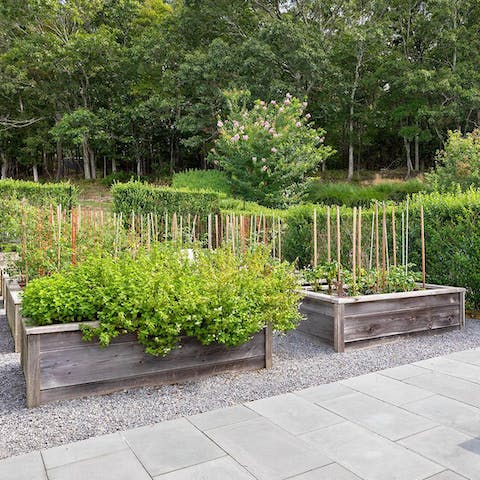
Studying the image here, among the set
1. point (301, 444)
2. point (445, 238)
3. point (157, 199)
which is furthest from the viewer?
point (157, 199)

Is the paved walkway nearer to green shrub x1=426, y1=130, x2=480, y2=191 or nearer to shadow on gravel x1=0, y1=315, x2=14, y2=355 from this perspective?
shadow on gravel x1=0, y1=315, x2=14, y2=355

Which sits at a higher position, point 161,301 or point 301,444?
point 161,301

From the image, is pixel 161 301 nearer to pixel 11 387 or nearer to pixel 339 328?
pixel 11 387

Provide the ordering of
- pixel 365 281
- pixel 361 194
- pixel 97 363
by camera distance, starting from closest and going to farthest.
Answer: pixel 97 363, pixel 365 281, pixel 361 194

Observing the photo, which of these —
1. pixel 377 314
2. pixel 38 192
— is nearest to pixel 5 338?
pixel 377 314

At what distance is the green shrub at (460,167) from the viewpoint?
1085cm

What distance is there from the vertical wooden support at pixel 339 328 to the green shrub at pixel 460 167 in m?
7.49

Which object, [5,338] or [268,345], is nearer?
[268,345]

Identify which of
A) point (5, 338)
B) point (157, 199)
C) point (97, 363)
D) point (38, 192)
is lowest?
point (5, 338)

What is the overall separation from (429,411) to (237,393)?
4.15 ft

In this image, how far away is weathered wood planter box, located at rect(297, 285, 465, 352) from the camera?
4430mm

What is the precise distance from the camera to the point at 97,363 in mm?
3270

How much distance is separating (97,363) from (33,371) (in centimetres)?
40

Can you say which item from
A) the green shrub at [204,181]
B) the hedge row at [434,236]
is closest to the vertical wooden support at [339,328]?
the hedge row at [434,236]
